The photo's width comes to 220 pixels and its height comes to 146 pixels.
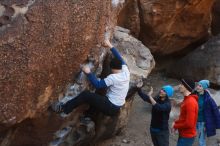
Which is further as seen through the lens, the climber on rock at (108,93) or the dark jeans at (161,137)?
the dark jeans at (161,137)

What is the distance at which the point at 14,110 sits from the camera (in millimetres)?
6254

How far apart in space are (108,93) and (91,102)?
0.86 feet

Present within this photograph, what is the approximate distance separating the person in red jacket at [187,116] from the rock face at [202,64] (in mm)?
4018

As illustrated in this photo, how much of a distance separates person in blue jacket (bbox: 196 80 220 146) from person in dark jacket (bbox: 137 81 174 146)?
0.72 meters

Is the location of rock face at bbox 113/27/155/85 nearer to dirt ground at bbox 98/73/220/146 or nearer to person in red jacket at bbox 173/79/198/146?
person in red jacket at bbox 173/79/198/146

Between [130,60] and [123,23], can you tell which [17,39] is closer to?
[130,60]

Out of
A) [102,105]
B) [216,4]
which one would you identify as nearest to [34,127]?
[102,105]

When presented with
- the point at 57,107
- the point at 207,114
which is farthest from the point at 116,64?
the point at 207,114

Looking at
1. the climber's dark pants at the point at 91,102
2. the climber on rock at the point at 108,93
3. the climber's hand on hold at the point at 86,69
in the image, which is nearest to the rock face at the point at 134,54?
the climber on rock at the point at 108,93

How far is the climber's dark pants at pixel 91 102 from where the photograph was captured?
684 cm

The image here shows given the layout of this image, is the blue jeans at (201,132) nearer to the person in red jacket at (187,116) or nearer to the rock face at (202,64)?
the person in red jacket at (187,116)

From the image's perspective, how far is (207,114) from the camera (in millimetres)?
7949

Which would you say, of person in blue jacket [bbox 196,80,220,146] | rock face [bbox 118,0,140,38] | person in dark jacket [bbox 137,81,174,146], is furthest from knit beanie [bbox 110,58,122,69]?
rock face [bbox 118,0,140,38]

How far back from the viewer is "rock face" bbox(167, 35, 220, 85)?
11414 millimetres
